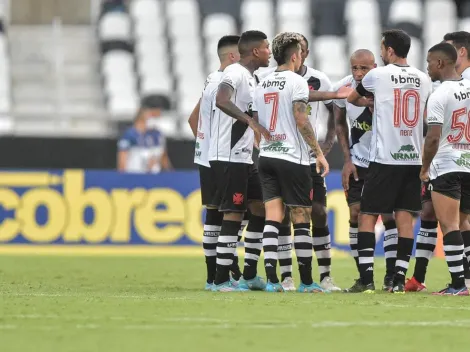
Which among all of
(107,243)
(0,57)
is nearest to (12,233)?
(107,243)

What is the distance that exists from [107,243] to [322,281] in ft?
26.4

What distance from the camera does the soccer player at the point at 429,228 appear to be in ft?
38.9

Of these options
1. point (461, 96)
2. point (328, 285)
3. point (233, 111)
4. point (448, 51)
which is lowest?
point (328, 285)

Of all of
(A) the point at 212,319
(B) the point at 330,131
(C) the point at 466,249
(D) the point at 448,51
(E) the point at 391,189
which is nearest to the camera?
(A) the point at 212,319

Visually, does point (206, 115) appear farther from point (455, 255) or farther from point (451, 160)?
point (455, 255)

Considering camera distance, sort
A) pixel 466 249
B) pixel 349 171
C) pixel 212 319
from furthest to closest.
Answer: pixel 349 171 → pixel 466 249 → pixel 212 319

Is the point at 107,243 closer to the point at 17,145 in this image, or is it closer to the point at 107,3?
the point at 17,145

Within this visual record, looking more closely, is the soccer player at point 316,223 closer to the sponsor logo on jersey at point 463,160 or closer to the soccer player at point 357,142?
the soccer player at point 357,142

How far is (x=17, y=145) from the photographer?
2083cm

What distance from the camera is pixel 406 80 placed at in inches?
453

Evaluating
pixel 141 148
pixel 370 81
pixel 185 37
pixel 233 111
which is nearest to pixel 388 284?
pixel 370 81

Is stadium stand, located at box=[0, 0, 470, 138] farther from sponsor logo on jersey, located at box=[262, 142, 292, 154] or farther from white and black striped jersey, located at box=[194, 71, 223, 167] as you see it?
sponsor logo on jersey, located at box=[262, 142, 292, 154]

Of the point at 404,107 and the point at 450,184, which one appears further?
the point at 404,107

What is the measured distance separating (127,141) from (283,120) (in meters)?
9.28
